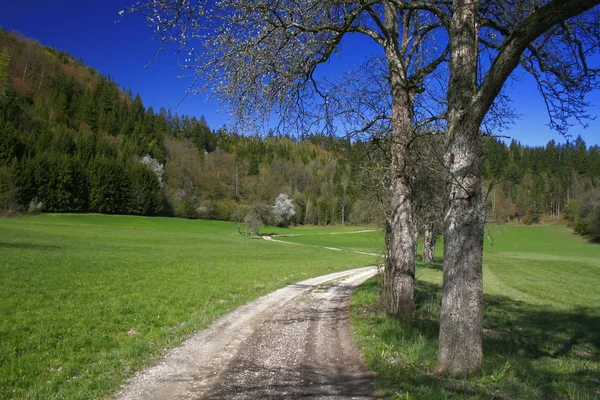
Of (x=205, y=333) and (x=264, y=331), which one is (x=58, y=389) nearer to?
(x=205, y=333)

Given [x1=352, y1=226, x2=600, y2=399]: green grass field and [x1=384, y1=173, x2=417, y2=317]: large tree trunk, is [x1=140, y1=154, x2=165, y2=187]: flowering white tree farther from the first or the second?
[x1=384, y1=173, x2=417, y2=317]: large tree trunk

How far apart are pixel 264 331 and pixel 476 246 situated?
4547mm

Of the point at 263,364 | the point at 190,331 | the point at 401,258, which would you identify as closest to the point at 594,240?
the point at 401,258

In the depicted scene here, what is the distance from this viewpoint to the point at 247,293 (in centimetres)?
1273

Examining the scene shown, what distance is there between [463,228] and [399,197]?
366 centimetres

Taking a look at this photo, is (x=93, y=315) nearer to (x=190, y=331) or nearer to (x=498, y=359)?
(x=190, y=331)

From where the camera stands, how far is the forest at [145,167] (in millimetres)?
70250

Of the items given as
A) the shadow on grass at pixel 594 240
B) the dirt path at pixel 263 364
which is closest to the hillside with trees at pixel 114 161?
the dirt path at pixel 263 364

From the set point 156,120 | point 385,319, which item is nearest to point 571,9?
point 385,319

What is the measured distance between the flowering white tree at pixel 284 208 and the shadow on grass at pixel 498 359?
86.2m

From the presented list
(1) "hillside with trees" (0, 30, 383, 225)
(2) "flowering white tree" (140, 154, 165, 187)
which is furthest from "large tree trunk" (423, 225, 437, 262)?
(2) "flowering white tree" (140, 154, 165, 187)

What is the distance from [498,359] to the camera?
5.75 meters

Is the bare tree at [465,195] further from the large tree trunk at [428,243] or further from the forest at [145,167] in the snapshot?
the forest at [145,167]

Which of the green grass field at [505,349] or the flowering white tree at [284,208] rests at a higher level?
the flowering white tree at [284,208]
